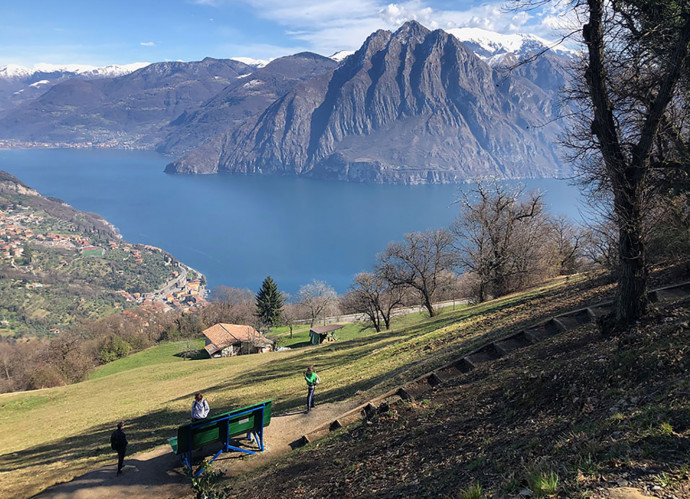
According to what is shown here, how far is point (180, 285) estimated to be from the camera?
154m

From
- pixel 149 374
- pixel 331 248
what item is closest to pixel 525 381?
pixel 149 374

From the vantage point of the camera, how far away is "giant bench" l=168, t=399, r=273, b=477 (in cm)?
917

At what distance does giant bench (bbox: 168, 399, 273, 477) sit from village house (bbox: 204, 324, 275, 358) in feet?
142

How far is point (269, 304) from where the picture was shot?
67188 mm

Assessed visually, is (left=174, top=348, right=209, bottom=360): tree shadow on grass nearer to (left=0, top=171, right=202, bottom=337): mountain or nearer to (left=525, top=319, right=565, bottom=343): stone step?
(left=525, top=319, right=565, bottom=343): stone step

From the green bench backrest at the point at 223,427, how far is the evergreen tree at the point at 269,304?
187 feet

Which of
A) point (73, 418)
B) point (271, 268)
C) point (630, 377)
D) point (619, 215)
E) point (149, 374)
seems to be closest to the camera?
point (630, 377)

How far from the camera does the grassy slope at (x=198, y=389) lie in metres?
12.9

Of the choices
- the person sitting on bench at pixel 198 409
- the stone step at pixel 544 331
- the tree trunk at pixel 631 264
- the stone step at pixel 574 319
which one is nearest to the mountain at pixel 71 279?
the person sitting on bench at pixel 198 409

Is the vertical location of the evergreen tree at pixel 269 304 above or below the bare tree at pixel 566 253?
below

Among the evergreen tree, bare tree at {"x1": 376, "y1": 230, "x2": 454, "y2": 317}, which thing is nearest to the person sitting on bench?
bare tree at {"x1": 376, "y1": 230, "x2": 454, "y2": 317}

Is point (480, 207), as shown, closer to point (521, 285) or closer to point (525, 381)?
point (521, 285)

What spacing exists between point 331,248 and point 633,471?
526ft

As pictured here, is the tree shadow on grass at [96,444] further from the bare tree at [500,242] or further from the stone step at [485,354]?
the bare tree at [500,242]
